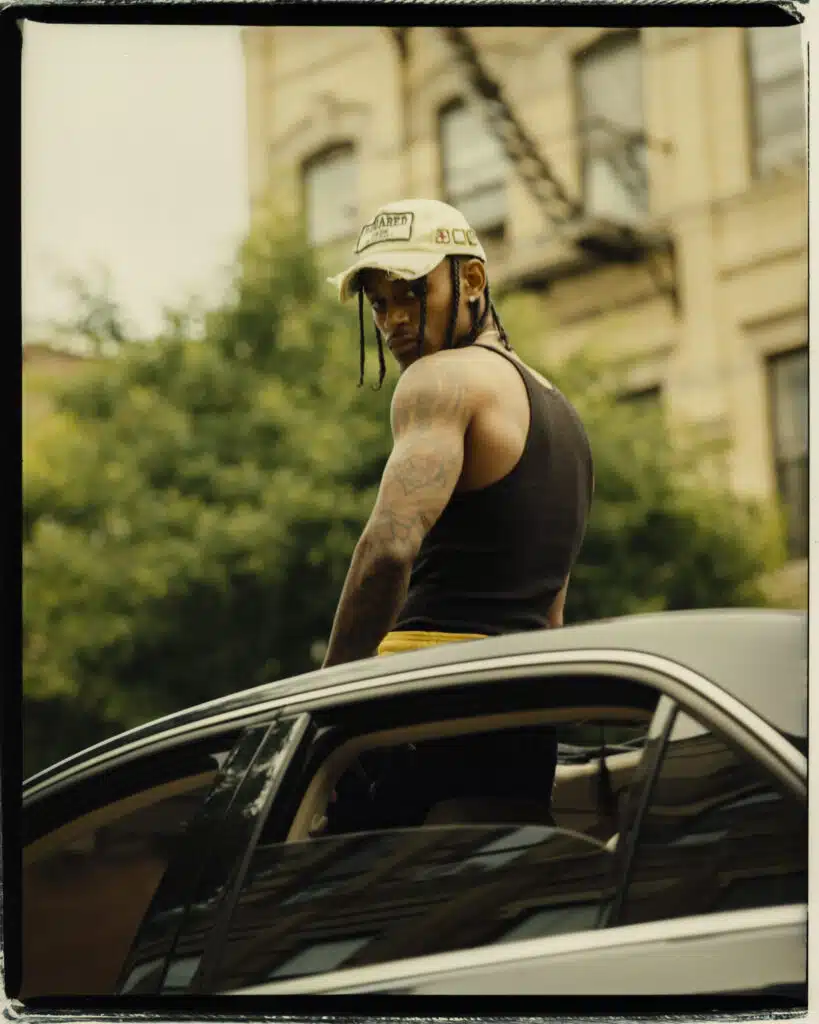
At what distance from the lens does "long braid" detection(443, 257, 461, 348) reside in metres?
3.04

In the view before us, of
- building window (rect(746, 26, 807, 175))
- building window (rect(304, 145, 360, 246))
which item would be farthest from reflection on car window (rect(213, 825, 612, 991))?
building window (rect(304, 145, 360, 246))

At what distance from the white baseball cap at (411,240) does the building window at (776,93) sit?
980 mm

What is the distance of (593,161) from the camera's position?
959cm

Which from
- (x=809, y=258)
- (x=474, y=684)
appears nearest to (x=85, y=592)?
(x=809, y=258)

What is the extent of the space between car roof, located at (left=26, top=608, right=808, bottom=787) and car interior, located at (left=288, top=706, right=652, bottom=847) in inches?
4.0

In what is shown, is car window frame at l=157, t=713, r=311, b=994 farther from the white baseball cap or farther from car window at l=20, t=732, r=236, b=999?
the white baseball cap

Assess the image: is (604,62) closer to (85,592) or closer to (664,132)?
(664,132)

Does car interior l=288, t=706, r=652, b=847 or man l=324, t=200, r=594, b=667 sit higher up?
man l=324, t=200, r=594, b=667

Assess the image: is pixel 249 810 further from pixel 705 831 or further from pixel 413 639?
pixel 705 831

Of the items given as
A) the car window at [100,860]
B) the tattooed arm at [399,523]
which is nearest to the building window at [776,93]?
the tattooed arm at [399,523]

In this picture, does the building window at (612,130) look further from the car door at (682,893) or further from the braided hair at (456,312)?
the car door at (682,893)

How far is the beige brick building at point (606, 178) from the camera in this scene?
5.83 m

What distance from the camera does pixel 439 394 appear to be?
2.83 meters

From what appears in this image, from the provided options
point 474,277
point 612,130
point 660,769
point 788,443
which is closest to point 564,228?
point 612,130
